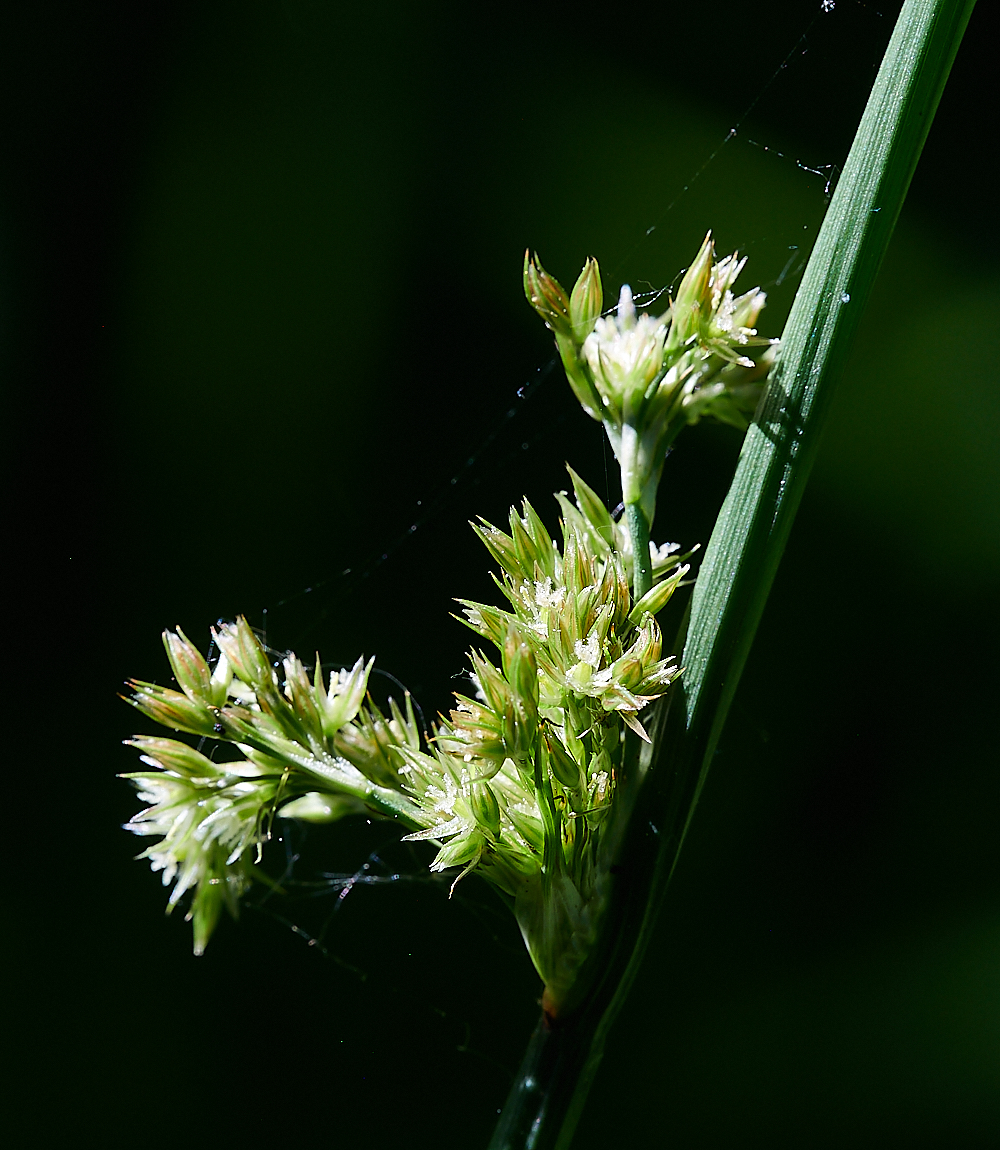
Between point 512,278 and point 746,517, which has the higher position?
point 512,278

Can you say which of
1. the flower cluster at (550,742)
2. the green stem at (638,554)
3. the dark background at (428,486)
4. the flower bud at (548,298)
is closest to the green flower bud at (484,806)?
the flower cluster at (550,742)

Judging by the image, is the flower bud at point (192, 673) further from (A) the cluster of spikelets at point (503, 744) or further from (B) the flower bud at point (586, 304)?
(B) the flower bud at point (586, 304)

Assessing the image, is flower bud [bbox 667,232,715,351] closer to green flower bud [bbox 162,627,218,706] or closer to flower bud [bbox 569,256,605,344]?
flower bud [bbox 569,256,605,344]

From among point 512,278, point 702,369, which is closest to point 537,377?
point 512,278

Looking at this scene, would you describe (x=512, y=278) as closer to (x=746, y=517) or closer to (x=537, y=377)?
(x=537, y=377)

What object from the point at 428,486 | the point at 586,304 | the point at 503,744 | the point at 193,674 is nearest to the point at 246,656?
the point at 193,674
